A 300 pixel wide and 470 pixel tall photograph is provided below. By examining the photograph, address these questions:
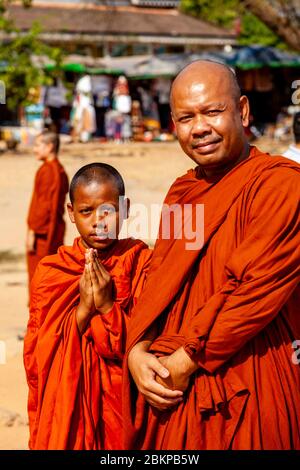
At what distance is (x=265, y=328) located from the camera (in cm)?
236

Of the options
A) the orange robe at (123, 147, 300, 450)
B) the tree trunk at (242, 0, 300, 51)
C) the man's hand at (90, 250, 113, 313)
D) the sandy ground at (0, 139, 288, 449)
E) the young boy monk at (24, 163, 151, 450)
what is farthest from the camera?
the tree trunk at (242, 0, 300, 51)

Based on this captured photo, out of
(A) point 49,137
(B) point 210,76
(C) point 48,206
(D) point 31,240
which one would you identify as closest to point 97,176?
(B) point 210,76

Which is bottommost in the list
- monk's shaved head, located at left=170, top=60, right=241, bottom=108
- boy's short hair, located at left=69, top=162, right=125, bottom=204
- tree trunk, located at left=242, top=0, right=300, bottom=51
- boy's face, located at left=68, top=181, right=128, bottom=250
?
boy's face, located at left=68, top=181, right=128, bottom=250

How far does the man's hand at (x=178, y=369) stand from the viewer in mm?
2340

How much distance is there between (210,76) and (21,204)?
36.7ft

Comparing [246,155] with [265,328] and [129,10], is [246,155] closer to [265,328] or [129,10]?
[265,328]

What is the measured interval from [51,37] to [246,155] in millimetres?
24667

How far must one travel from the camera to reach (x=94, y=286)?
8.86 feet

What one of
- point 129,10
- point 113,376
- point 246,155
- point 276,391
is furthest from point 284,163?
point 129,10

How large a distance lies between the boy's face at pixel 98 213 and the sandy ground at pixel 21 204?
1.68m

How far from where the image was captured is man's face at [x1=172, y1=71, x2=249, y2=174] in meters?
2.41

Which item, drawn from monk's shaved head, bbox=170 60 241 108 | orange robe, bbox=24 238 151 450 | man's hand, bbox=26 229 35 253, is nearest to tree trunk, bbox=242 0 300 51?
man's hand, bbox=26 229 35 253

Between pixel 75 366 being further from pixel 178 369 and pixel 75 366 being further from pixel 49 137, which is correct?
pixel 49 137

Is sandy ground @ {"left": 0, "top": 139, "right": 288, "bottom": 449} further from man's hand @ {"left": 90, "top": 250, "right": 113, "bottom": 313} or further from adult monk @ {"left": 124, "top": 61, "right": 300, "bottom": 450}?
adult monk @ {"left": 124, "top": 61, "right": 300, "bottom": 450}
